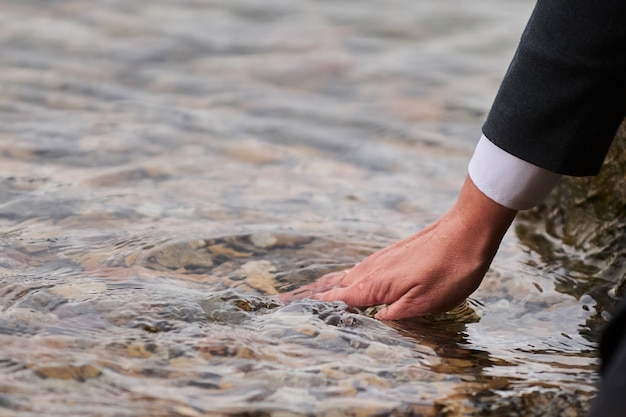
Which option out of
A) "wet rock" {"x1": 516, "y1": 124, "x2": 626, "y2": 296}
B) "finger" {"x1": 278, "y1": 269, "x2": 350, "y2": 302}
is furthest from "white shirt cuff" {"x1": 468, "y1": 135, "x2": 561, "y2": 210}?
"wet rock" {"x1": 516, "y1": 124, "x2": 626, "y2": 296}

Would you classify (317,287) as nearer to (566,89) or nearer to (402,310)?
(402,310)

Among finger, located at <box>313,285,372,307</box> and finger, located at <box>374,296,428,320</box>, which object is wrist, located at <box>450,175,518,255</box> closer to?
finger, located at <box>374,296,428,320</box>

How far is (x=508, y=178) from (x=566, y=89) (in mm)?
295

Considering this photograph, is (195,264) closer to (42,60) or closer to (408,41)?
(42,60)

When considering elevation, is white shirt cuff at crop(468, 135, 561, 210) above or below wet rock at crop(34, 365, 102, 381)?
above

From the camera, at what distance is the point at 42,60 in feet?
17.6

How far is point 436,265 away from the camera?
233 centimetres

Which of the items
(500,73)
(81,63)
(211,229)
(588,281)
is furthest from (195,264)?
(500,73)

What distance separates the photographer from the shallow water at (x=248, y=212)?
2152 millimetres

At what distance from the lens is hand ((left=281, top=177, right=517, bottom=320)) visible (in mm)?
2225

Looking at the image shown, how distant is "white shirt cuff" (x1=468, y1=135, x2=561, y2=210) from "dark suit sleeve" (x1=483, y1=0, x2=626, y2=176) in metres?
0.06

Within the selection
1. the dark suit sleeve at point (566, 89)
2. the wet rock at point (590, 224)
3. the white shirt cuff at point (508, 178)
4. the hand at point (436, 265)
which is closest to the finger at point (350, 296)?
the hand at point (436, 265)

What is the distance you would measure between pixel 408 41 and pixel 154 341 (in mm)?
4217

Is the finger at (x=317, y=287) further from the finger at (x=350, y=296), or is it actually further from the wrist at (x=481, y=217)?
the wrist at (x=481, y=217)
